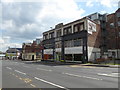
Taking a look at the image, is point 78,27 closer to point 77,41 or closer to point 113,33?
point 77,41

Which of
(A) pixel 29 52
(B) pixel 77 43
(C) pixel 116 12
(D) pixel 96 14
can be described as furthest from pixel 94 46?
(A) pixel 29 52

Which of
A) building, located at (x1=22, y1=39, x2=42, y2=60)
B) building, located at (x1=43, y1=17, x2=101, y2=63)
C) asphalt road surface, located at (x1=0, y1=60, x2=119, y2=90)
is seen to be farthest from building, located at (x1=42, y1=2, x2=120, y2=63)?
asphalt road surface, located at (x1=0, y1=60, x2=119, y2=90)

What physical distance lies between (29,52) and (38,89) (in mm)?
72862

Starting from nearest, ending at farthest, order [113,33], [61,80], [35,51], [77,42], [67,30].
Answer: [61,80] → [77,42] → [67,30] → [113,33] → [35,51]

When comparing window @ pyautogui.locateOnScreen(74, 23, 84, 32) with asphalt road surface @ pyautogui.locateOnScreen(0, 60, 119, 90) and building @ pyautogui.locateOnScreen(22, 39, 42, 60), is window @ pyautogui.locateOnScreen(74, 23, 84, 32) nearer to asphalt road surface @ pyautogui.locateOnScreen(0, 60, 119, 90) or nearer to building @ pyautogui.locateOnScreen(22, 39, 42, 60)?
asphalt road surface @ pyautogui.locateOnScreen(0, 60, 119, 90)

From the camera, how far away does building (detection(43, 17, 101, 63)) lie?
3578 centimetres

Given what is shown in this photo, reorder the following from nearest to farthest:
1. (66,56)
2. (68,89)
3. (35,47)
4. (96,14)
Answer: (68,89)
(66,56)
(96,14)
(35,47)

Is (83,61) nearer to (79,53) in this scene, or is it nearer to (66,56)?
(79,53)

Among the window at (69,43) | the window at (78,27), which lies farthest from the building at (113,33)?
the window at (69,43)

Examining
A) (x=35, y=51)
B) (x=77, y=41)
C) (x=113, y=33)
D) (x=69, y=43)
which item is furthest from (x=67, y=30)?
(x=35, y=51)

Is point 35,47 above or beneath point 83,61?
above

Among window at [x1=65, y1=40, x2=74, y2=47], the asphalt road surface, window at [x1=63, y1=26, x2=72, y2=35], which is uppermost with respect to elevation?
window at [x1=63, y1=26, x2=72, y2=35]

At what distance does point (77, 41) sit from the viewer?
38.2m

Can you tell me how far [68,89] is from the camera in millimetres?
7812
